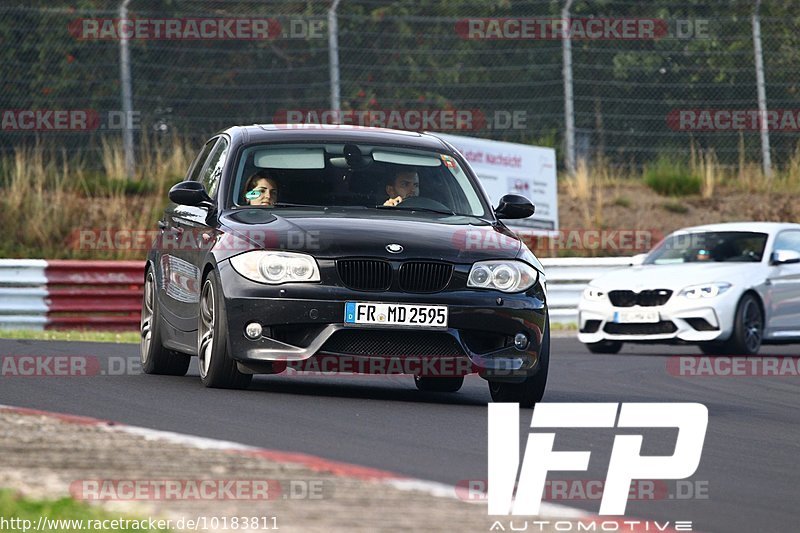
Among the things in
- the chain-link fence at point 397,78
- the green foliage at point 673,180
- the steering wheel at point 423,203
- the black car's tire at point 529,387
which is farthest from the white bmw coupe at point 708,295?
the green foliage at point 673,180

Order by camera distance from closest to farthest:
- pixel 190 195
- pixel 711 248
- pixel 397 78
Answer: pixel 190 195 < pixel 711 248 < pixel 397 78

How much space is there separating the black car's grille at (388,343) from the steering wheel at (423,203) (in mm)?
1306

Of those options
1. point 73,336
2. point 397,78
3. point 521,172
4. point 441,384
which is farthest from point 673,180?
point 441,384

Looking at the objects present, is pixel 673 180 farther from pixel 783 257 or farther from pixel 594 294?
pixel 594 294

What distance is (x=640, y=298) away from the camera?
56.4ft

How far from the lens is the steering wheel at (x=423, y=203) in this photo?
10.4 metres

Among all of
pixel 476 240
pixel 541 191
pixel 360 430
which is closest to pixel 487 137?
pixel 541 191

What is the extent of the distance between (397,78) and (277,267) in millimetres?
15928

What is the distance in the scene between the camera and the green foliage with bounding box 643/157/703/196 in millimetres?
27906

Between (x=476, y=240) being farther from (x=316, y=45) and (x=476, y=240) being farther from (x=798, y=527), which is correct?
(x=316, y=45)

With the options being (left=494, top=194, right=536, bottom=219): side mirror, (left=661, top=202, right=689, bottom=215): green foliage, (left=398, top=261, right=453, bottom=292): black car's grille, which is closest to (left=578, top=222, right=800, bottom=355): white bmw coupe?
(left=494, top=194, right=536, bottom=219): side mirror

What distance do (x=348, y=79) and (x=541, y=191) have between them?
3.47 m

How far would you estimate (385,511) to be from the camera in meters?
5.26

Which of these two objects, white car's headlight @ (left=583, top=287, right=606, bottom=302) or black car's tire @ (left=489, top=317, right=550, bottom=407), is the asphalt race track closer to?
black car's tire @ (left=489, top=317, right=550, bottom=407)
